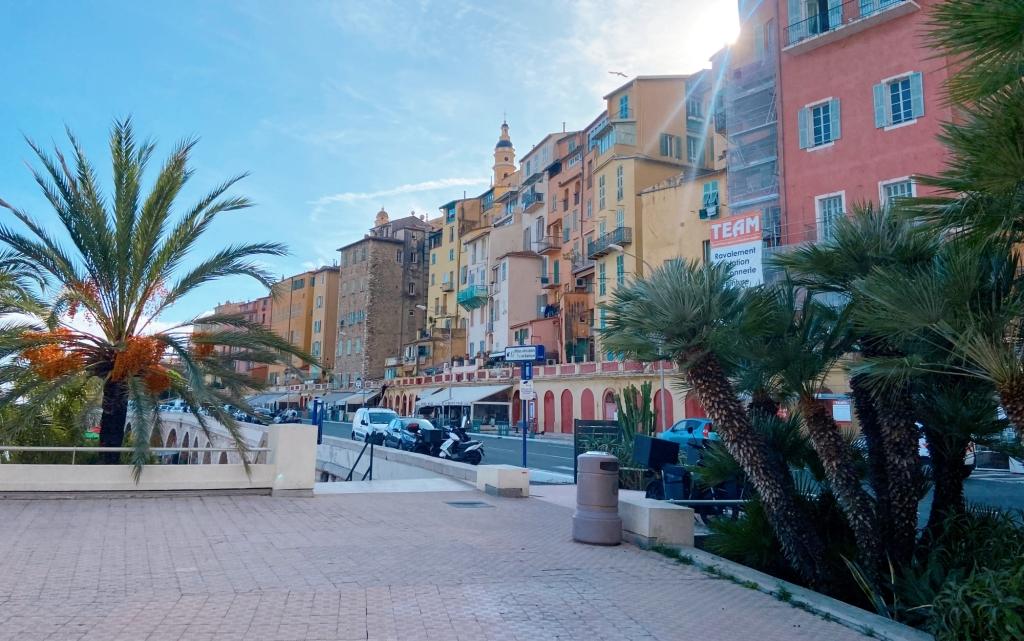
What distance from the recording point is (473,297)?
69250 mm

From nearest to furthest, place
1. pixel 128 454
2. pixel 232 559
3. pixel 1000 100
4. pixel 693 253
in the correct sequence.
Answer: pixel 1000 100 → pixel 232 559 → pixel 128 454 → pixel 693 253

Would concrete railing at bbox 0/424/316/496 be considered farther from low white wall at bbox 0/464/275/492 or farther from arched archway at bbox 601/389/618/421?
arched archway at bbox 601/389/618/421

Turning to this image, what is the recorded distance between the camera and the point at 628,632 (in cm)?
525

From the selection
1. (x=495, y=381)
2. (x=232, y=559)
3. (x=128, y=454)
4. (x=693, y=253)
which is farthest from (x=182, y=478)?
(x=495, y=381)

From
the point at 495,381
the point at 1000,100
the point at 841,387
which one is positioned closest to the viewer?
the point at 1000,100

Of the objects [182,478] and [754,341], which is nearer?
[754,341]

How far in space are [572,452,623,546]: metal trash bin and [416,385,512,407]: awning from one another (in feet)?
141

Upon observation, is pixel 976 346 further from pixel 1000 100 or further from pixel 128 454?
pixel 128 454

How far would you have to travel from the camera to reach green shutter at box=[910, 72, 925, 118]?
2688 centimetres

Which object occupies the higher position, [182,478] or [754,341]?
[754,341]

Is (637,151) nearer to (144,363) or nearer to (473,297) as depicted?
(473,297)

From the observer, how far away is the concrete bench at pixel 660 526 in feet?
27.5

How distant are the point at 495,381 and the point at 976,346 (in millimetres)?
48567

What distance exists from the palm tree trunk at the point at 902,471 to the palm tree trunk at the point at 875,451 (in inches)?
3.3
